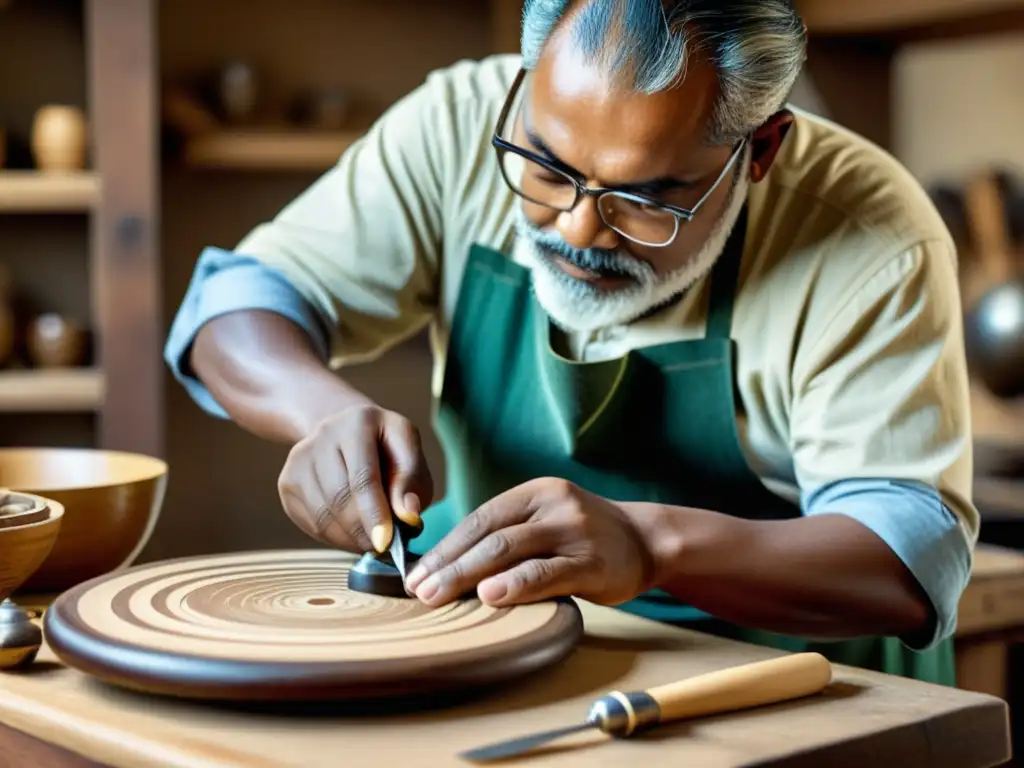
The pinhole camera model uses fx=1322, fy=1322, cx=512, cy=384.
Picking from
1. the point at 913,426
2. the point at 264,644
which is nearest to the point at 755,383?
the point at 913,426

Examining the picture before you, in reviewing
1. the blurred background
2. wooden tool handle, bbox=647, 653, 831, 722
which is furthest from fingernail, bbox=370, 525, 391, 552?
the blurred background

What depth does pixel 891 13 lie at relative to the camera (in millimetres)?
3223

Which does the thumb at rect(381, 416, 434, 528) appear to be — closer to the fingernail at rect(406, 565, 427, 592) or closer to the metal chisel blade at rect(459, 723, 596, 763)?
the fingernail at rect(406, 565, 427, 592)

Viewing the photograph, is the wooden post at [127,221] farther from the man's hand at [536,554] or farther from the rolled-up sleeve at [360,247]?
the man's hand at [536,554]

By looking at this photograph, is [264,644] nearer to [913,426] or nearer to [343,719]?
[343,719]

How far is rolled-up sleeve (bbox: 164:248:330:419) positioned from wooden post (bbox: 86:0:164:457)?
1.49 m

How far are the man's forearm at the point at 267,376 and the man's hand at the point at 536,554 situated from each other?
0.41m

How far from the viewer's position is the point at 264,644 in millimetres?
1101

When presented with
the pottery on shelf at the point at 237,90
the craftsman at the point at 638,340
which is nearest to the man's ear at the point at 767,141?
the craftsman at the point at 638,340

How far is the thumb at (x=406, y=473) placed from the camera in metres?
1.40

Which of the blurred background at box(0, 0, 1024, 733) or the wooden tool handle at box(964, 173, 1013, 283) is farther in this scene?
the wooden tool handle at box(964, 173, 1013, 283)

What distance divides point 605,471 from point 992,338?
163cm

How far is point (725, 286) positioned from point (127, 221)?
2.13m

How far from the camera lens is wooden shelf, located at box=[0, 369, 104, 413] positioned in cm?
341
